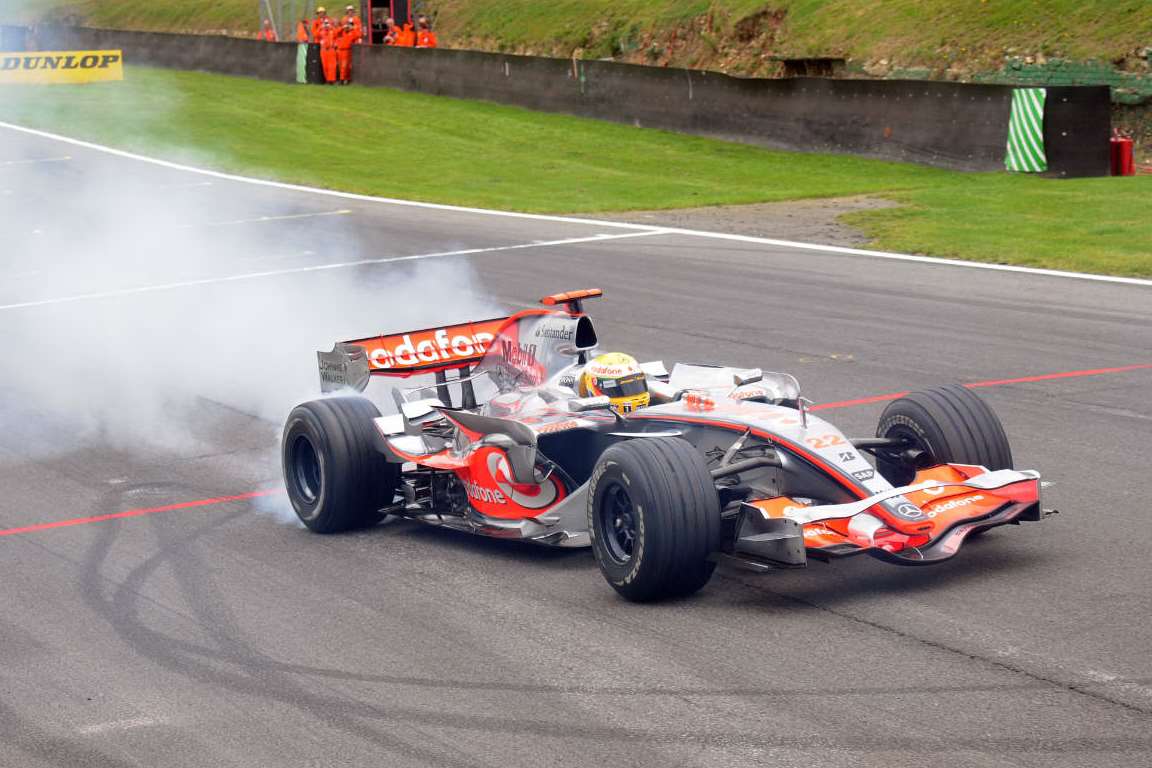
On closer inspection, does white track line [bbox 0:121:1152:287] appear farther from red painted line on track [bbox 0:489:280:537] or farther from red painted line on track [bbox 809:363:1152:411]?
Result: red painted line on track [bbox 0:489:280:537]

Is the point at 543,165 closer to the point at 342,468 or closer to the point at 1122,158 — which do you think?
the point at 1122,158

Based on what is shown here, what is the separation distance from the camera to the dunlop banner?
4088cm

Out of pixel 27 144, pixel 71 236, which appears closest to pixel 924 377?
pixel 71 236

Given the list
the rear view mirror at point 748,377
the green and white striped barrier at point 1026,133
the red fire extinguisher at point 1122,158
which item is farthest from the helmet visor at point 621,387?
the red fire extinguisher at point 1122,158

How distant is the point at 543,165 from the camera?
99.0 ft

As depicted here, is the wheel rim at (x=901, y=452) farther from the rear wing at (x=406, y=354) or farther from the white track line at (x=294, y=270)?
the white track line at (x=294, y=270)

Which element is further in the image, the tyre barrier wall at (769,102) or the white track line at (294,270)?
the tyre barrier wall at (769,102)

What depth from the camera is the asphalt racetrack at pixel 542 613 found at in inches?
230

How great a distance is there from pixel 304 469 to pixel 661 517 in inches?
115

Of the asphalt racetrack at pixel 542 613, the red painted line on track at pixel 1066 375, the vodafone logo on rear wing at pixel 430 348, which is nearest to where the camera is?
the asphalt racetrack at pixel 542 613

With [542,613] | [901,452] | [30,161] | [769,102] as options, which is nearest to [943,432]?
[901,452]

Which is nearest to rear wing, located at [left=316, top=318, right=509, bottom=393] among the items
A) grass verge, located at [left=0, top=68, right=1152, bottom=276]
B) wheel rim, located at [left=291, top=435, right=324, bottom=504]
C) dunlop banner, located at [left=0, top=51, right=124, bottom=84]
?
wheel rim, located at [left=291, top=435, right=324, bottom=504]

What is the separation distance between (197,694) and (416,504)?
2607 millimetres

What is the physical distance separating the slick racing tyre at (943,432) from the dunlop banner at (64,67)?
35960 millimetres
